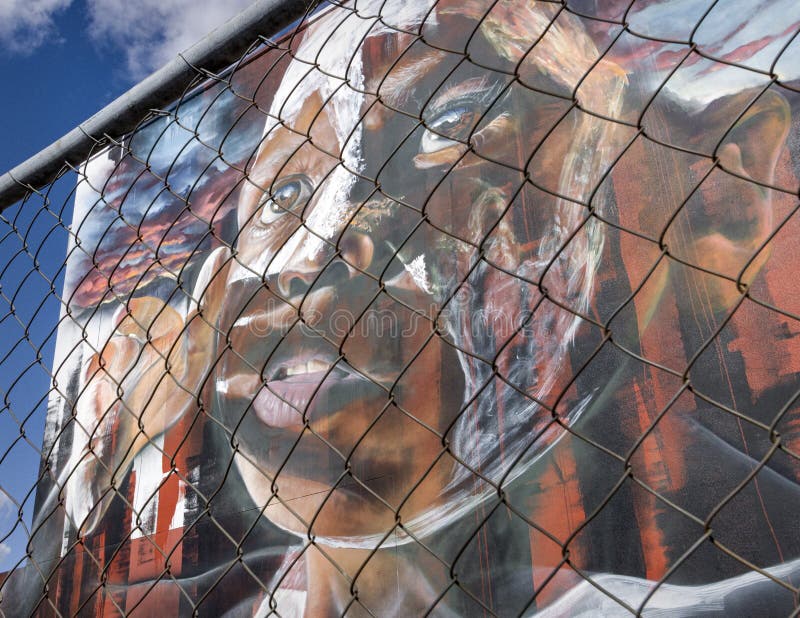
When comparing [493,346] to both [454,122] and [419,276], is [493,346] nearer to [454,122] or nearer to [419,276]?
[419,276]

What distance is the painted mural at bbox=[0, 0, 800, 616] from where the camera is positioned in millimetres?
3340

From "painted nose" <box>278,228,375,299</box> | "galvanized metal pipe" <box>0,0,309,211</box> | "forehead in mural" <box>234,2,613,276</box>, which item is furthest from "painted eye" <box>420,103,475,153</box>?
"galvanized metal pipe" <box>0,0,309,211</box>

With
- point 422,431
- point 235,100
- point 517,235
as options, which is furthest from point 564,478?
point 235,100

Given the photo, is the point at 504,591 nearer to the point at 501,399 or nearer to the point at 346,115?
the point at 501,399

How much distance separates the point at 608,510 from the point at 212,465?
2.74 m

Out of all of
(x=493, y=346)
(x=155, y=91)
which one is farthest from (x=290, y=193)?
(x=155, y=91)

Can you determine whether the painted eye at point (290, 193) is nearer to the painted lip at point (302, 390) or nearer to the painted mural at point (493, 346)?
the painted mural at point (493, 346)

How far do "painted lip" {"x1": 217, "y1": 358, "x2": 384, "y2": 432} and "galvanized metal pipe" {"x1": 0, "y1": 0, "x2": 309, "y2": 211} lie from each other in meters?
3.49

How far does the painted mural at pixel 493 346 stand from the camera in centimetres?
334

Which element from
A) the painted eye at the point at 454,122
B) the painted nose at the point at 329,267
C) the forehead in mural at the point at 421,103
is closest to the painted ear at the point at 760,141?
the forehead in mural at the point at 421,103

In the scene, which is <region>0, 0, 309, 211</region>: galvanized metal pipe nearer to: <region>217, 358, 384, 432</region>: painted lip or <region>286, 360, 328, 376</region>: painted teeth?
<region>217, 358, 384, 432</region>: painted lip

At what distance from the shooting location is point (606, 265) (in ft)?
12.9

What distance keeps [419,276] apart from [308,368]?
972 mm

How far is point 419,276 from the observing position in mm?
4605
